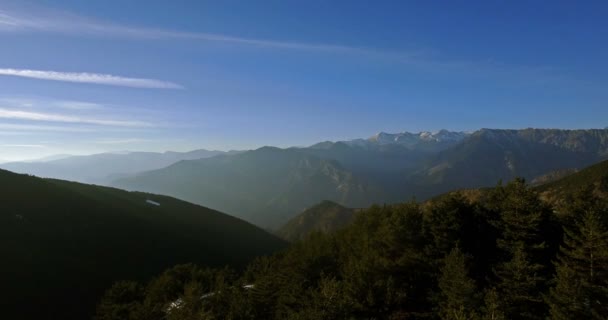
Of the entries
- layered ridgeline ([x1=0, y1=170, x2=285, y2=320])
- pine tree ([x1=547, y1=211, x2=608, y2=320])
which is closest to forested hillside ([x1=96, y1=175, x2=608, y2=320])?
pine tree ([x1=547, y1=211, x2=608, y2=320])

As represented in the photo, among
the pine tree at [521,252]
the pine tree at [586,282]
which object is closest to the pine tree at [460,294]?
the pine tree at [521,252]

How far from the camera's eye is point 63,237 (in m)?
108

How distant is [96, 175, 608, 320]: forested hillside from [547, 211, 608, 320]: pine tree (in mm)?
94

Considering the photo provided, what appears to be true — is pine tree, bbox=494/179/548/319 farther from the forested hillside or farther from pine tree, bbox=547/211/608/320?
pine tree, bbox=547/211/608/320

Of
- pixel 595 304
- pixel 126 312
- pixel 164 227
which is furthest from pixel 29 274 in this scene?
pixel 595 304

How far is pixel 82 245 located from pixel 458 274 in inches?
4370

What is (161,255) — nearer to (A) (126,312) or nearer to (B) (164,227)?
(B) (164,227)

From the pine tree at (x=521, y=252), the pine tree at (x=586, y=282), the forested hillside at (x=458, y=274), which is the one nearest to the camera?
the pine tree at (x=586, y=282)

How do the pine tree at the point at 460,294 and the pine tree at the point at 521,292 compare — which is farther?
the pine tree at the point at 521,292

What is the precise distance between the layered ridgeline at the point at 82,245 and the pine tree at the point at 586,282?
278 ft

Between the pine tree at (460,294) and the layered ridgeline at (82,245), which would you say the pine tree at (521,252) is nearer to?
the pine tree at (460,294)

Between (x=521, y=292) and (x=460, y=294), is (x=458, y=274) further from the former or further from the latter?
(x=521, y=292)

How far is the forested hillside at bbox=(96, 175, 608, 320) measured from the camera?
104 feet

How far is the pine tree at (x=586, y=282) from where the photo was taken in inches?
1140
